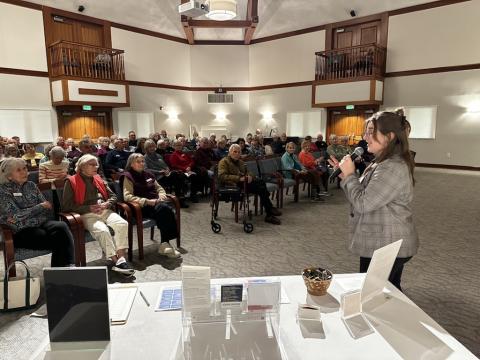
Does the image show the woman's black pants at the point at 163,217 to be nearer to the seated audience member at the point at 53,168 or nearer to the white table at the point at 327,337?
the seated audience member at the point at 53,168

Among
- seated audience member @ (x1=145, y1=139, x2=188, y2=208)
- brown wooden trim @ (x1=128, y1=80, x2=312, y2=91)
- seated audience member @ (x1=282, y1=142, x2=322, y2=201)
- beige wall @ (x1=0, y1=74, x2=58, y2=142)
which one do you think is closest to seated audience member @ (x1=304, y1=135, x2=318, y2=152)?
seated audience member @ (x1=282, y1=142, x2=322, y2=201)

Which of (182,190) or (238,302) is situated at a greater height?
(238,302)

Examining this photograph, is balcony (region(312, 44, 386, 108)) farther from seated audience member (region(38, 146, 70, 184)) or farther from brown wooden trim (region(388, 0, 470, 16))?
seated audience member (region(38, 146, 70, 184))

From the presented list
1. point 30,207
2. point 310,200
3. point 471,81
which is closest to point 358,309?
point 30,207

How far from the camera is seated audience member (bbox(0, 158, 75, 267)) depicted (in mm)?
2844

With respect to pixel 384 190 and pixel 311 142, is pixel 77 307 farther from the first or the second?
pixel 311 142

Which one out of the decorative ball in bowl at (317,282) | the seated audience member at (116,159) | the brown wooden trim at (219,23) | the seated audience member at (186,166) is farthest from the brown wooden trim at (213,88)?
the decorative ball in bowl at (317,282)

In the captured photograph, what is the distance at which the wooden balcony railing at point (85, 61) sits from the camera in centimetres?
1011

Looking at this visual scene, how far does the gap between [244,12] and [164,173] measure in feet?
30.1

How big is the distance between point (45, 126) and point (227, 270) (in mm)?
9427

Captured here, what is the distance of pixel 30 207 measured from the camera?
9.89 feet

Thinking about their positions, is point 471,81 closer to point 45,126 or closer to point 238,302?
point 238,302

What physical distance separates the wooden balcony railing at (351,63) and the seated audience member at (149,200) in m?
9.34

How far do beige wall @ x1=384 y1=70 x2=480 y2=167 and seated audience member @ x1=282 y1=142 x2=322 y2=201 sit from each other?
20.7 feet
